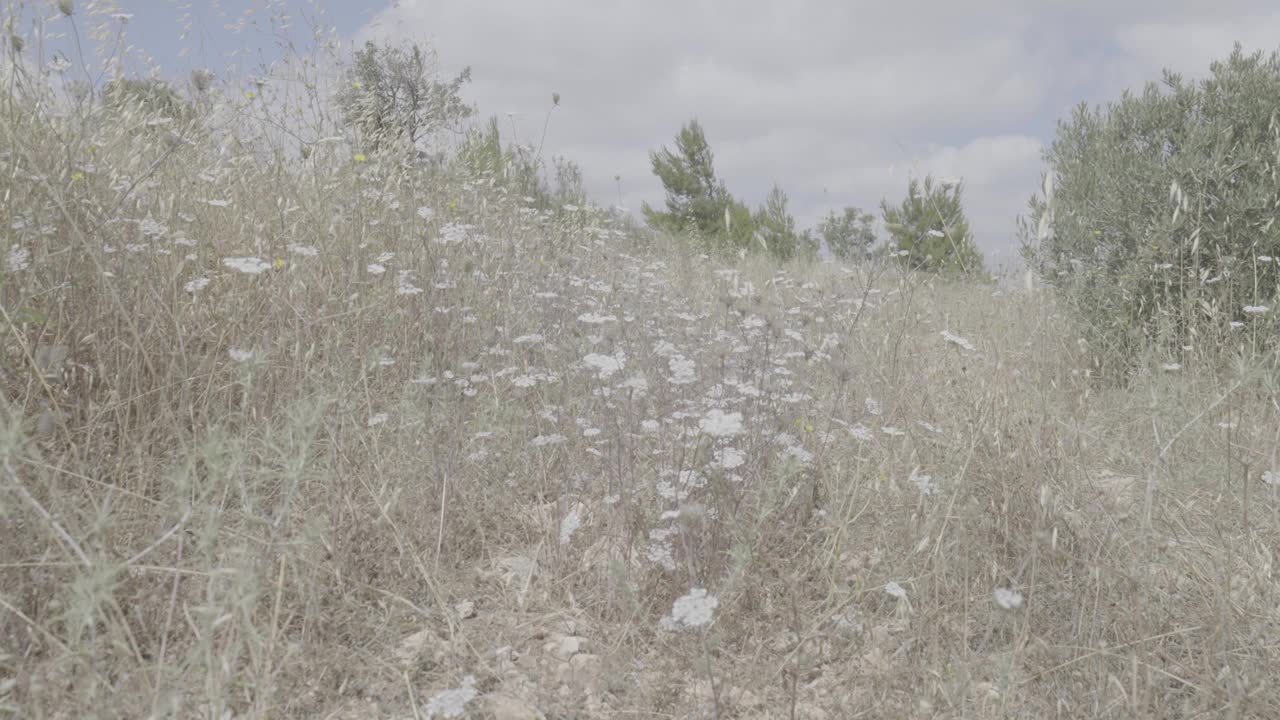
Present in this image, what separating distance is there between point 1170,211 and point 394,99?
8.72 m

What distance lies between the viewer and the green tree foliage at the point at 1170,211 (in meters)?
5.00

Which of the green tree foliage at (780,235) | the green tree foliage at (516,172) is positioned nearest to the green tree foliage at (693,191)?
the green tree foliage at (780,235)

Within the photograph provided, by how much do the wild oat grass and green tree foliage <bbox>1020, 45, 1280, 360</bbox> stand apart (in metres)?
1.49

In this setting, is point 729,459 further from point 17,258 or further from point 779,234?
point 779,234

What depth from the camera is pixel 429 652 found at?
2162 mm

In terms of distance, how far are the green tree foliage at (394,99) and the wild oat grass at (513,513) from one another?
1.36m

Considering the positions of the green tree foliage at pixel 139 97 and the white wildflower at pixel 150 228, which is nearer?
the white wildflower at pixel 150 228

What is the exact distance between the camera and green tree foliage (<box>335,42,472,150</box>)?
17.3ft

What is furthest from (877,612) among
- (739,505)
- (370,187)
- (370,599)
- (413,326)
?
(370,187)

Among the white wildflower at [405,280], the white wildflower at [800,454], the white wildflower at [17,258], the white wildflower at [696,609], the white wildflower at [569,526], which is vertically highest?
the white wildflower at [17,258]

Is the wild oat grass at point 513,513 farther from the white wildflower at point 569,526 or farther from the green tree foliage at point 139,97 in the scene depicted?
the green tree foliage at point 139,97

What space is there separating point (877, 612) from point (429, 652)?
4.35 ft

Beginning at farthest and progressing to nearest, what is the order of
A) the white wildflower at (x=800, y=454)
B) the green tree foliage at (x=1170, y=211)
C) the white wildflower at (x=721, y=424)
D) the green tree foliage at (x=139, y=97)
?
the green tree foliage at (x=1170, y=211) → the green tree foliage at (x=139, y=97) → the white wildflower at (x=800, y=454) → the white wildflower at (x=721, y=424)

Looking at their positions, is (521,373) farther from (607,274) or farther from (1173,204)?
(1173,204)
